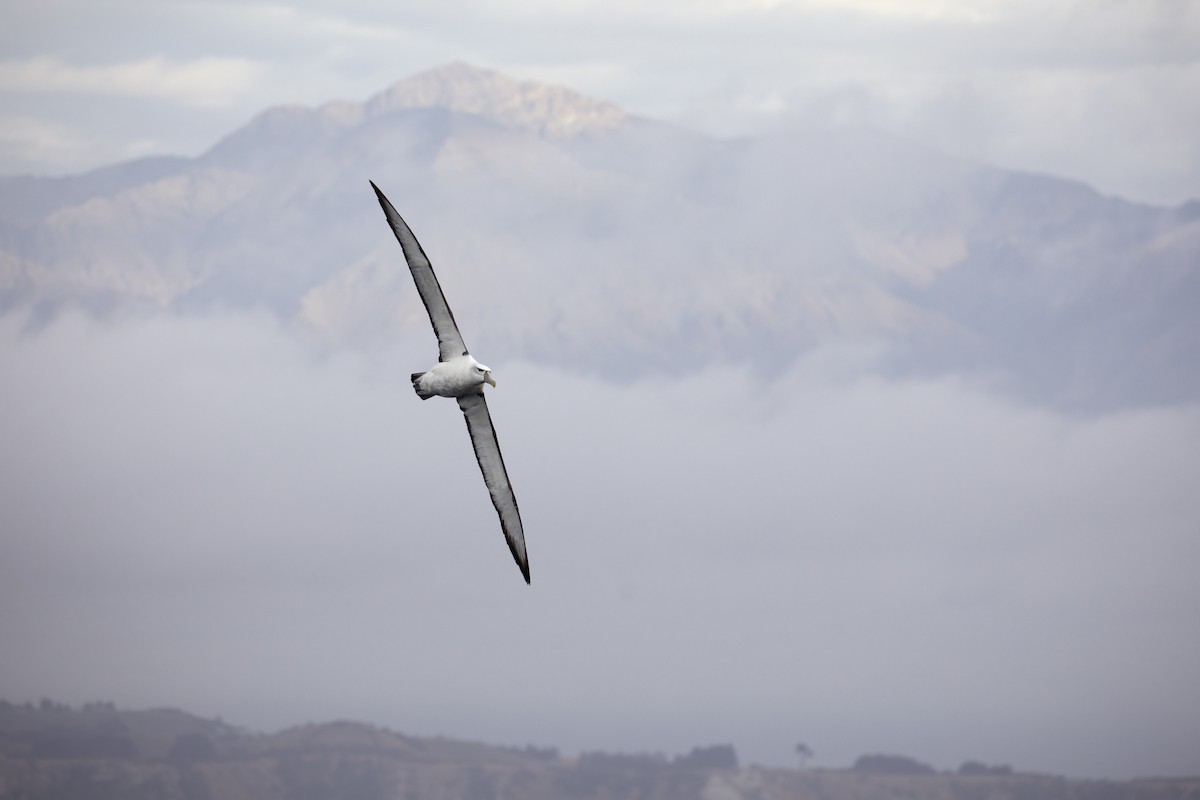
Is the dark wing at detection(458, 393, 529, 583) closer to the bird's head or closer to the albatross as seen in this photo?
the albatross

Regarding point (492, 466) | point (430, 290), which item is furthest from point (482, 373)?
point (492, 466)

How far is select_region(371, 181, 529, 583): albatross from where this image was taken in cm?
5281

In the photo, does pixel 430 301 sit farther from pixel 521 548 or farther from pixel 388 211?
pixel 521 548

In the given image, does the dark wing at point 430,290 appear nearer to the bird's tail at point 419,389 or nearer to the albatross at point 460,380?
the albatross at point 460,380

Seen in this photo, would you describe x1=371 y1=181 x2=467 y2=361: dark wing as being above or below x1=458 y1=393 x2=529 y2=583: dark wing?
above

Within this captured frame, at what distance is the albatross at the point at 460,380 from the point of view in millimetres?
52812

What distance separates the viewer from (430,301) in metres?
54.1

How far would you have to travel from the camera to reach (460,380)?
2174 inches

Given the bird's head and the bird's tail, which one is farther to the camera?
the bird's tail

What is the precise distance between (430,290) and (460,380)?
3.30m

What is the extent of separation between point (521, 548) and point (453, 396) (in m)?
5.44

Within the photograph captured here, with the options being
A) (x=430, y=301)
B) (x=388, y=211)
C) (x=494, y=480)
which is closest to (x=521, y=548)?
(x=494, y=480)

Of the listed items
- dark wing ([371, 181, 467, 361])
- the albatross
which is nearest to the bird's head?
the albatross

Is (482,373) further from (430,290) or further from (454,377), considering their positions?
(430,290)
